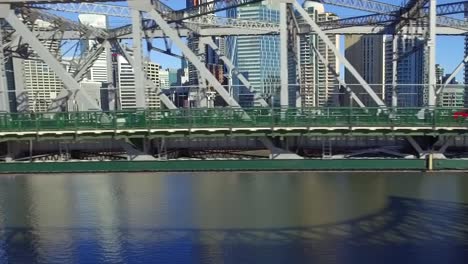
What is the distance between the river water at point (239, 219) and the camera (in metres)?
10.8

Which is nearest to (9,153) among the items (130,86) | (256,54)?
(130,86)

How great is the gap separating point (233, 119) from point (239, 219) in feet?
27.6

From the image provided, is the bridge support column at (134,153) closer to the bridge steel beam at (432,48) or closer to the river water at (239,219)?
the river water at (239,219)

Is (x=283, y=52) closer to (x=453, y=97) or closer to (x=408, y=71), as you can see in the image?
(x=453, y=97)

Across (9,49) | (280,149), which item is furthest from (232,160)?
(9,49)

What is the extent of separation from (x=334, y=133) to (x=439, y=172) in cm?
548

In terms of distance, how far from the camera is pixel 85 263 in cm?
1039

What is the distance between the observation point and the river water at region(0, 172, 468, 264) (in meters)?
10.8

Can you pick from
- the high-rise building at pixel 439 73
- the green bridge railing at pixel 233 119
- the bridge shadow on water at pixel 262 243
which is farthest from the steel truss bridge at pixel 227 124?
the high-rise building at pixel 439 73

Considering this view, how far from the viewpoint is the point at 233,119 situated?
69.6ft

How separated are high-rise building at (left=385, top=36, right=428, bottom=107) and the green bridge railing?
505 cm

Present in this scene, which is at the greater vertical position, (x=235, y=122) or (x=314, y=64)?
(x=314, y=64)

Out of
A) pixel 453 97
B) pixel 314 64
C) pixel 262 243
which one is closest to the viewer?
pixel 262 243

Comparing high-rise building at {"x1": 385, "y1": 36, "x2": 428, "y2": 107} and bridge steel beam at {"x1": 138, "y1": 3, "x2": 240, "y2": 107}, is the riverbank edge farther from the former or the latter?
high-rise building at {"x1": 385, "y1": 36, "x2": 428, "y2": 107}
